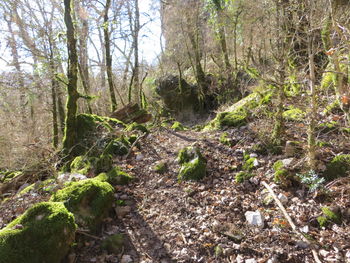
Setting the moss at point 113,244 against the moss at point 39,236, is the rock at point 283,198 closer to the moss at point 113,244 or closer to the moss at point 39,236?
the moss at point 113,244

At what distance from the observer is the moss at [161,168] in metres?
5.38

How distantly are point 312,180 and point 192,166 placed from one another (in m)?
2.24

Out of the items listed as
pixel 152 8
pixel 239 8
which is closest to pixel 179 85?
pixel 239 8

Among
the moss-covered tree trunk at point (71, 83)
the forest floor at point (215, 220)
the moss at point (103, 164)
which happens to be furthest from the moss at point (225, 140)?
the moss-covered tree trunk at point (71, 83)

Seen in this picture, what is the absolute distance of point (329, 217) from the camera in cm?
299

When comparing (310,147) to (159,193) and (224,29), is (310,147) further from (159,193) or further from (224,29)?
(224,29)

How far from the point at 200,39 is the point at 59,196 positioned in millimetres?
12845

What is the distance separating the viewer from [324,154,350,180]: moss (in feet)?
11.3

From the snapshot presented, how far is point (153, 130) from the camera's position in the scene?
8820mm

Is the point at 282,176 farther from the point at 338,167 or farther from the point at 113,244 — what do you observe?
the point at 113,244

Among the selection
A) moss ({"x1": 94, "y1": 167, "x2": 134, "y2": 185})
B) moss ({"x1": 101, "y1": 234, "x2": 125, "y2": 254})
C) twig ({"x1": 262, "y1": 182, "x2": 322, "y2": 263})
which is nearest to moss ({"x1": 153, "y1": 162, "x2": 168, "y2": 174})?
moss ({"x1": 94, "y1": 167, "x2": 134, "y2": 185})

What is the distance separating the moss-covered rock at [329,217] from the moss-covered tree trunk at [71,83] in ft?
18.6

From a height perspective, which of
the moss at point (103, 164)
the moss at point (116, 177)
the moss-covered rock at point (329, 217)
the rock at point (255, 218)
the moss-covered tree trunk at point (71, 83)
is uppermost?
the moss-covered tree trunk at point (71, 83)

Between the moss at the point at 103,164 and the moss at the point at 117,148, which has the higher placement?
the moss at the point at 117,148
